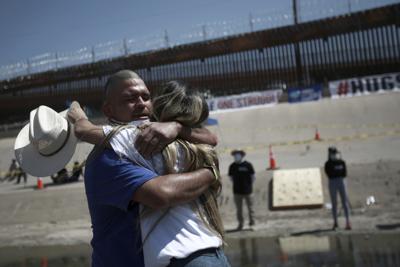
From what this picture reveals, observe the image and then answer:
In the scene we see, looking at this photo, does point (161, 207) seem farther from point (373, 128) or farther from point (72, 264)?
point (373, 128)

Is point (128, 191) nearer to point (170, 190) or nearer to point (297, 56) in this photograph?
point (170, 190)

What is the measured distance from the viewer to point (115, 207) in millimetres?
2273

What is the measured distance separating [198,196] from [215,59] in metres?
38.4

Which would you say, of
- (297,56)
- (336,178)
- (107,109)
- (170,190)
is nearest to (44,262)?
(336,178)

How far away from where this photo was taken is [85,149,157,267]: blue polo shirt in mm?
2168

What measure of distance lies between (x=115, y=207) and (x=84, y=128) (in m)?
0.42

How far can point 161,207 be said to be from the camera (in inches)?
84.3

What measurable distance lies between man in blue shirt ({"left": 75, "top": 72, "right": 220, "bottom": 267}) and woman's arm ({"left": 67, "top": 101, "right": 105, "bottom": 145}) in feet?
0.10

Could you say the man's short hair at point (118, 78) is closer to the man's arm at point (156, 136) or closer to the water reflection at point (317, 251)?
the man's arm at point (156, 136)

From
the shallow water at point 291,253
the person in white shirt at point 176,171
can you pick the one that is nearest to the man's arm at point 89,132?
the person in white shirt at point 176,171

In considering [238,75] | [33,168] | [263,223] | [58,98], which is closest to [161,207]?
[33,168]

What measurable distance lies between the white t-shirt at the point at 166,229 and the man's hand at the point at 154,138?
3cm

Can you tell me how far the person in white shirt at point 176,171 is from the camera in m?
2.14

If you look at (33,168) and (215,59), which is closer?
(33,168)
